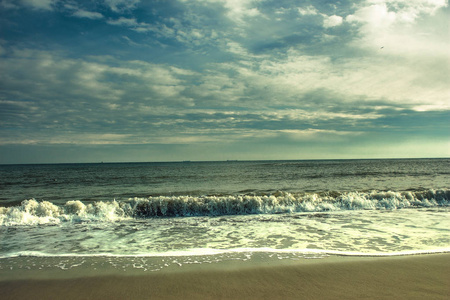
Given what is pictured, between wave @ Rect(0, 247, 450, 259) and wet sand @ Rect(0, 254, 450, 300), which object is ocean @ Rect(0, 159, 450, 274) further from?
wet sand @ Rect(0, 254, 450, 300)

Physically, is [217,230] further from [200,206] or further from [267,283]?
[267,283]

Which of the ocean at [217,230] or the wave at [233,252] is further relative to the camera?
→ the ocean at [217,230]

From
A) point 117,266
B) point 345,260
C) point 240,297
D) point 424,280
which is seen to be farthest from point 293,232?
point 117,266

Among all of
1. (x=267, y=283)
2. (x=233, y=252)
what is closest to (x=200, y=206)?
(x=233, y=252)

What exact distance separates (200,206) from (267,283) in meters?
8.77

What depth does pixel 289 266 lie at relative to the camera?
578 centimetres

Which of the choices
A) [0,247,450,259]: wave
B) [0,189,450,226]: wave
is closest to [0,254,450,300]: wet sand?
[0,247,450,259]: wave

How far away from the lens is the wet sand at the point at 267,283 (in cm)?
456

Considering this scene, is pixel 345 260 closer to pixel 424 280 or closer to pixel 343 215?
pixel 424 280

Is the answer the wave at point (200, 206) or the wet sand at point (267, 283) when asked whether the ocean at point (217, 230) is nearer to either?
the wave at point (200, 206)

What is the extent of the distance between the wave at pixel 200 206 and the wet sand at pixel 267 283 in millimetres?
7285

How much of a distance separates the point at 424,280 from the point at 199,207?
9769 mm

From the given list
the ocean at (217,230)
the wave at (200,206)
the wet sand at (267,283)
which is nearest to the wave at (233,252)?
the ocean at (217,230)

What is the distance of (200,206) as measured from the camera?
13516mm
